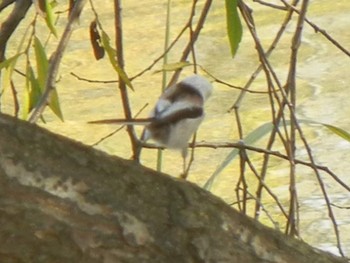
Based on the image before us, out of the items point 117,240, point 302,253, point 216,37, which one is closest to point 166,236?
point 117,240

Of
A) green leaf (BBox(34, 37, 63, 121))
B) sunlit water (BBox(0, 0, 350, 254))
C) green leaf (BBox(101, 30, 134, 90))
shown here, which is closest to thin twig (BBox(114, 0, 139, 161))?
green leaf (BBox(101, 30, 134, 90))

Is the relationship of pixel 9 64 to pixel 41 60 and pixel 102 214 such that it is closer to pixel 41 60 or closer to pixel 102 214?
pixel 41 60

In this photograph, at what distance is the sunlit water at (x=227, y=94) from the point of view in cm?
343

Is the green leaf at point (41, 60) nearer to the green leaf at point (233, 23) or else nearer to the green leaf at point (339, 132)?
the green leaf at point (233, 23)

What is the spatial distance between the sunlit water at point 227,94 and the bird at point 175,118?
5.63 feet

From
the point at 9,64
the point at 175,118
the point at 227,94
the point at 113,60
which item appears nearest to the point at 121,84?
the point at 113,60

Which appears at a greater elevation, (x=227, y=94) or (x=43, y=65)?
(x=227, y=94)

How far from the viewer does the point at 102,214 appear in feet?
3.42

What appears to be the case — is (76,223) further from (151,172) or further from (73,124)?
(73,124)

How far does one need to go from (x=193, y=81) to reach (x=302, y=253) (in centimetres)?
36

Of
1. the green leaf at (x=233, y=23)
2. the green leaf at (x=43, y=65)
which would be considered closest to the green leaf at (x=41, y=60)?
the green leaf at (x=43, y=65)

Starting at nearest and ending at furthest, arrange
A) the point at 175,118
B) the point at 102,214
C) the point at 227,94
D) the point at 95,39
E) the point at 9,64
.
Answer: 1. the point at 102,214
2. the point at 175,118
3. the point at 9,64
4. the point at 95,39
5. the point at 227,94

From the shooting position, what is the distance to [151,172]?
110cm

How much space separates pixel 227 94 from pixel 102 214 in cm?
325
